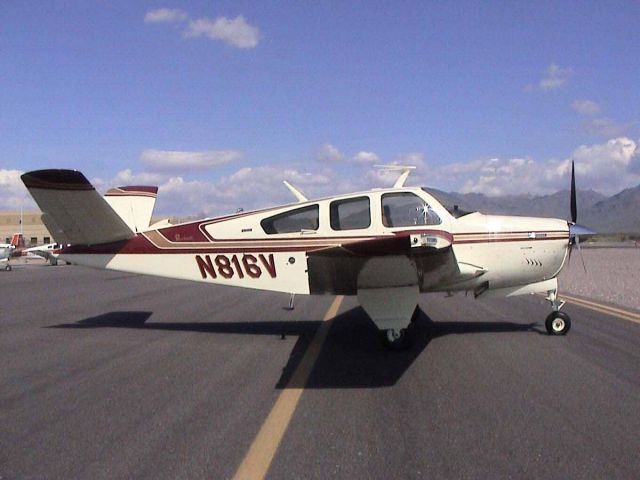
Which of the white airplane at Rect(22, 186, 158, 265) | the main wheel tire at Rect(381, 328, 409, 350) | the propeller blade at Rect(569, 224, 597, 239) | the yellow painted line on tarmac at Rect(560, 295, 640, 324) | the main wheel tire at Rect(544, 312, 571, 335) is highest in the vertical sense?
the white airplane at Rect(22, 186, 158, 265)

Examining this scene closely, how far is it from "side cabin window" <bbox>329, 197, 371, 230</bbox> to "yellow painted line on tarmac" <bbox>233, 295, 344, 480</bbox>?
194cm

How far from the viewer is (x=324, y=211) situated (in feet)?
29.1

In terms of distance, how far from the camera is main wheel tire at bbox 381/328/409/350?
789cm

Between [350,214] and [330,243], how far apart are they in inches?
19.9

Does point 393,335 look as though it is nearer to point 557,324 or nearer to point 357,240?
point 357,240

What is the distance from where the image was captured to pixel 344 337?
9.19m

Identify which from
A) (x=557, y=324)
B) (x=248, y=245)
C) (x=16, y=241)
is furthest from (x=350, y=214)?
(x=16, y=241)

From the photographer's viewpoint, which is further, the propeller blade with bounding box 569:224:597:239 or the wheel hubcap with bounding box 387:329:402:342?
the propeller blade with bounding box 569:224:597:239

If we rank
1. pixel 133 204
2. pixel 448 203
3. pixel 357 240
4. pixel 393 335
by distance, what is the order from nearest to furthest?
pixel 393 335 → pixel 357 240 → pixel 448 203 → pixel 133 204

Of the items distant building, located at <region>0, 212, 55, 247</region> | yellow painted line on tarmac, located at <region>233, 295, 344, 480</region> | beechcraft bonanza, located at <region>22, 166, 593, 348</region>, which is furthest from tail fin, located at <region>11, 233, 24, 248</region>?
yellow painted line on tarmac, located at <region>233, 295, 344, 480</region>

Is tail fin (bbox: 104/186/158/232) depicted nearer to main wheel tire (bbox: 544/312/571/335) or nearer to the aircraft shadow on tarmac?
the aircraft shadow on tarmac

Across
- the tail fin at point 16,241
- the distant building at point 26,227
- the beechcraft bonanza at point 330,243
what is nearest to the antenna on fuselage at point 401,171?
the beechcraft bonanza at point 330,243

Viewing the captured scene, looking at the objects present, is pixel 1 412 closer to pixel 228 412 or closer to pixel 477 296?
pixel 228 412

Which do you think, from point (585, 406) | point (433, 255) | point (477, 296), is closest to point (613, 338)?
point (477, 296)
